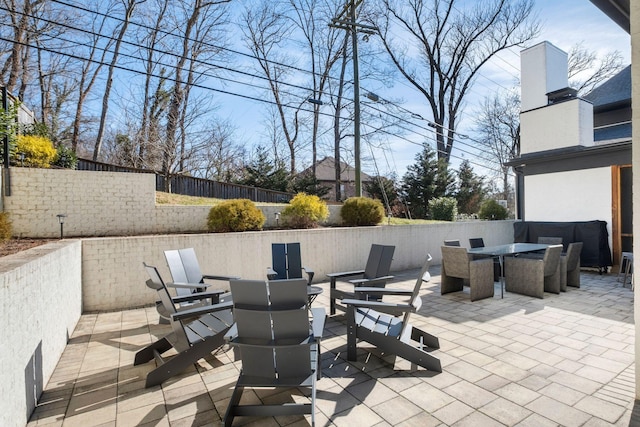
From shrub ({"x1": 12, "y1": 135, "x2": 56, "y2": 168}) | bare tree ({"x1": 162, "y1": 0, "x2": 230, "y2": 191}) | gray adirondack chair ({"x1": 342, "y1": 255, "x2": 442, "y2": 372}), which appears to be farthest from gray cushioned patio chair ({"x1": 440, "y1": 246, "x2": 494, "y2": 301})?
bare tree ({"x1": 162, "y1": 0, "x2": 230, "y2": 191})

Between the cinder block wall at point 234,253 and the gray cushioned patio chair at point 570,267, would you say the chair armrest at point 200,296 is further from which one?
the gray cushioned patio chair at point 570,267

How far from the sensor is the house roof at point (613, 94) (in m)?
10.7

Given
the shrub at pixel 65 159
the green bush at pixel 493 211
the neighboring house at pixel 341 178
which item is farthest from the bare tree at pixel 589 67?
the shrub at pixel 65 159

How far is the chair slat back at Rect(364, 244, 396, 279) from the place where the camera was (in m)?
4.66

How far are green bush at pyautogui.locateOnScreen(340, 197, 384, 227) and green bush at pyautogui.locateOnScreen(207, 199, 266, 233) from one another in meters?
2.96

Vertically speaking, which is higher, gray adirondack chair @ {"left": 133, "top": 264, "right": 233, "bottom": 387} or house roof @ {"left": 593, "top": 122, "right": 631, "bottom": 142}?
house roof @ {"left": 593, "top": 122, "right": 631, "bottom": 142}

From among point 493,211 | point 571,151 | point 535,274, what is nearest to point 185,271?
point 535,274

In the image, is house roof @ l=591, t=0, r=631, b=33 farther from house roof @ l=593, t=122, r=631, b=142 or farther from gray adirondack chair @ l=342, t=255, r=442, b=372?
house roof @ l=593, t=122, r=631, b=142

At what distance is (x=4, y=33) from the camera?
429 inches

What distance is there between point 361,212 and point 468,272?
4031mm

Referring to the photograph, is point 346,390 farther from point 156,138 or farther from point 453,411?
point 156,138

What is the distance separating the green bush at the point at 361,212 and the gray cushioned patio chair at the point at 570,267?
14.3ft

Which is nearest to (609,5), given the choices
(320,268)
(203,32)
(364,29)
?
(320,268)

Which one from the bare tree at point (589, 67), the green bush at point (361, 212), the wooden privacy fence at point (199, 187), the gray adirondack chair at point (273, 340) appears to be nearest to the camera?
the gray adirondack chair at point (273, 340)
